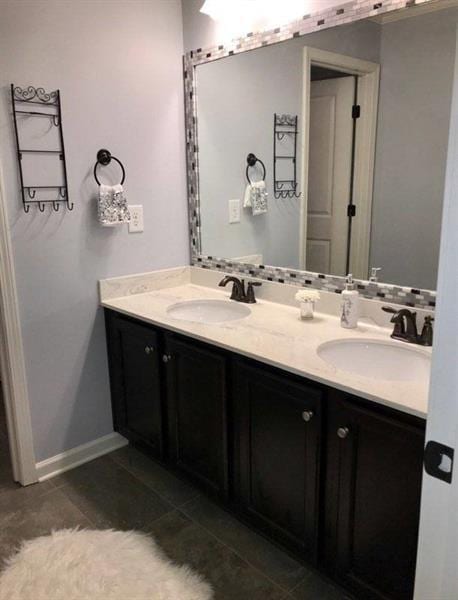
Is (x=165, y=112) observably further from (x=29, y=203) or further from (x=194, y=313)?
(x=194, y=313)

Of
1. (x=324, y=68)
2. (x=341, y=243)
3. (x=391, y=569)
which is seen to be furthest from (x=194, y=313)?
(x=391, y=569)

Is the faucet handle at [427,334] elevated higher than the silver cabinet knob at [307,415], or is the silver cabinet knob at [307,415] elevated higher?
the faucet handle at [427,334]

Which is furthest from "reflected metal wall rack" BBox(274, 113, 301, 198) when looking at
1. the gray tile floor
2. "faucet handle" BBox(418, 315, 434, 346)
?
the gray tile floor

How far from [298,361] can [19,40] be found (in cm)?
169

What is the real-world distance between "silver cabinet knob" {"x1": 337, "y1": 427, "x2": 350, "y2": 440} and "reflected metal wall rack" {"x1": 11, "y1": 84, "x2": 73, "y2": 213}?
1513 millimetres

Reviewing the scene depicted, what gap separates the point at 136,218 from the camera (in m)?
2.47

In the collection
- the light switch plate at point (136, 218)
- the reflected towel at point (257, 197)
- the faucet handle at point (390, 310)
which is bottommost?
the faucet handle at point (390, 310)

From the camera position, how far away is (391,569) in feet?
4.75

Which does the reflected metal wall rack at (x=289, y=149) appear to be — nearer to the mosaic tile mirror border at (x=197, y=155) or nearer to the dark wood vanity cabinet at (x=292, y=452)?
the mosaic tile mirror border at (x=197, y=155)

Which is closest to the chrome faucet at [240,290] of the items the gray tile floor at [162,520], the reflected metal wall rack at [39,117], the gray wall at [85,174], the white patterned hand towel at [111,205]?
the gray wall at [85,174]

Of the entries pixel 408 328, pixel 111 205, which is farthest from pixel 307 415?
pixel 111 205

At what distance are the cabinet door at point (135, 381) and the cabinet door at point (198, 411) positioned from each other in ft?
0.31

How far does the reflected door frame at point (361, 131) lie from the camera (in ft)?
6.22

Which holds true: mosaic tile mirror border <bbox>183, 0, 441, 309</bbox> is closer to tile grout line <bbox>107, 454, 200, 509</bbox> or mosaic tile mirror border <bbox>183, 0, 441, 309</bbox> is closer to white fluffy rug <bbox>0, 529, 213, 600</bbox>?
tile grout line <bbox>107, 454, 200, 509</bbox>
